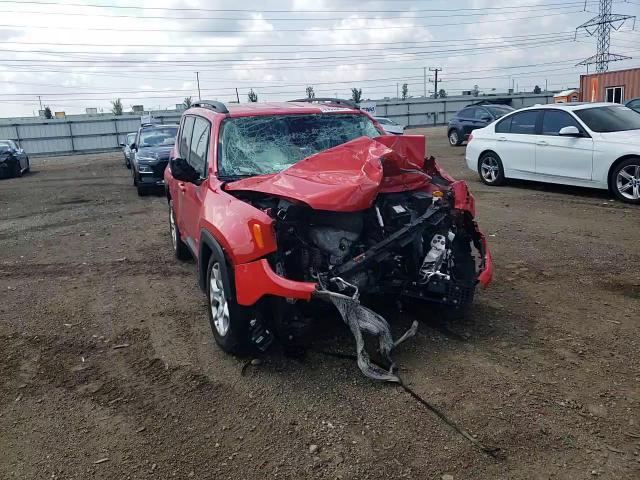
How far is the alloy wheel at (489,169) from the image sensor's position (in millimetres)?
11676

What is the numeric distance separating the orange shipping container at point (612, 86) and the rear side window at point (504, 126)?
19.6 meters

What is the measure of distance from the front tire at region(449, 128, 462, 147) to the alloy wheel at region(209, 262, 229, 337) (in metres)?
18.9

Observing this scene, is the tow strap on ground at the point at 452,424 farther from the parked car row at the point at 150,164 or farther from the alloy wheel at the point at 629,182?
the parked car row at the point at 150,164

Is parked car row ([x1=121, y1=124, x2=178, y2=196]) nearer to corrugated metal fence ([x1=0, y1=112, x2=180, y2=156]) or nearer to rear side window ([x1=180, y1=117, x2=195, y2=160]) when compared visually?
rear side window ([x1=180, y1=117, x2=195, y2=160])

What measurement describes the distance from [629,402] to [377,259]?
176cm

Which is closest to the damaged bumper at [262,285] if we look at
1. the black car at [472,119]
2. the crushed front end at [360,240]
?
the crushed front end at [360,240]

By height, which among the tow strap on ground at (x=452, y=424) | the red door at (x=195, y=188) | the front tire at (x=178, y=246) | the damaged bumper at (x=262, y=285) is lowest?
the tow strap on ground at (x=452, y=424)

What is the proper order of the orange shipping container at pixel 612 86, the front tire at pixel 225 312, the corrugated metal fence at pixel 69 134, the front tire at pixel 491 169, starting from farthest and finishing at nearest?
the corrugated metal fence at pixel 69 134 < the orange shipping container at pixel 612 86 < the front tire at pixel 491 169 < the front tire at pixel 225 312

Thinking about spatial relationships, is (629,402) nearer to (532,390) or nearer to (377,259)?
(532,390)

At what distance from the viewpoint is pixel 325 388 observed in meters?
3.76

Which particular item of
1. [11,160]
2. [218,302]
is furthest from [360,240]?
[11,160]

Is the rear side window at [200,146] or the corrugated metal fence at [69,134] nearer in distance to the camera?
the rear side window at [200,146]

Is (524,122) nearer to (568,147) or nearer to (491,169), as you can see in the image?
(491,169)

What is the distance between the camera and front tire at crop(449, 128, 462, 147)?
72.0 feet
